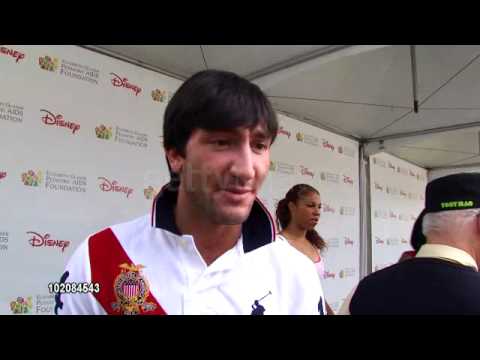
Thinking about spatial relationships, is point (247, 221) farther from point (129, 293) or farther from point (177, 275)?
point (129, 293)

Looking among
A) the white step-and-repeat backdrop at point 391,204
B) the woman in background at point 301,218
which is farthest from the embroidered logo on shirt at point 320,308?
the white step-and-repeat backdrop at point 391,204

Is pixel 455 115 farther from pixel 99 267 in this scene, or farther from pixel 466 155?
pixel 99 267

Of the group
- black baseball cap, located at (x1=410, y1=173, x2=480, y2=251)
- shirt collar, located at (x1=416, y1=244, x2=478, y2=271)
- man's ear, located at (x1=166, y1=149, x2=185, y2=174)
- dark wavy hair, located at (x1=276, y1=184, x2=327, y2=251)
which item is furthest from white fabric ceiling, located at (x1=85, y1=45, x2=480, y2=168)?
man's ear, located at (x1=166, y1=149, x2=185, y2=174)

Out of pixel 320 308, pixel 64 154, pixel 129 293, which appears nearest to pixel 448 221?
pixel 320 308

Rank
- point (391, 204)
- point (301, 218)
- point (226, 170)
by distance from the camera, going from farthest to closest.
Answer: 1. point (391, 204)
2. point (301, 218)
3. point (226, 170)

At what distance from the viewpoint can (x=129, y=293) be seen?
0.86 metres

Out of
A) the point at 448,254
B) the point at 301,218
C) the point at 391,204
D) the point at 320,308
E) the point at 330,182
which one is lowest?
the point at 320,308

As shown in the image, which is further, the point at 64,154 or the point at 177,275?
the point at 64,154

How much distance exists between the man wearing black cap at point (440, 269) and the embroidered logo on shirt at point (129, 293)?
2.06 feet

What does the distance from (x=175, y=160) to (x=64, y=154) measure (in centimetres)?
165

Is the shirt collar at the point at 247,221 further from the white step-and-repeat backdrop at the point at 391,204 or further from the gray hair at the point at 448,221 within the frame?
the white step-and-repeat backdrop at the point at 391,204

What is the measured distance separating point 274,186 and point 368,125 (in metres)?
1.51

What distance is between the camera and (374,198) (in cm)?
507

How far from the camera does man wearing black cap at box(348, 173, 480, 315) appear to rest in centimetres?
101
